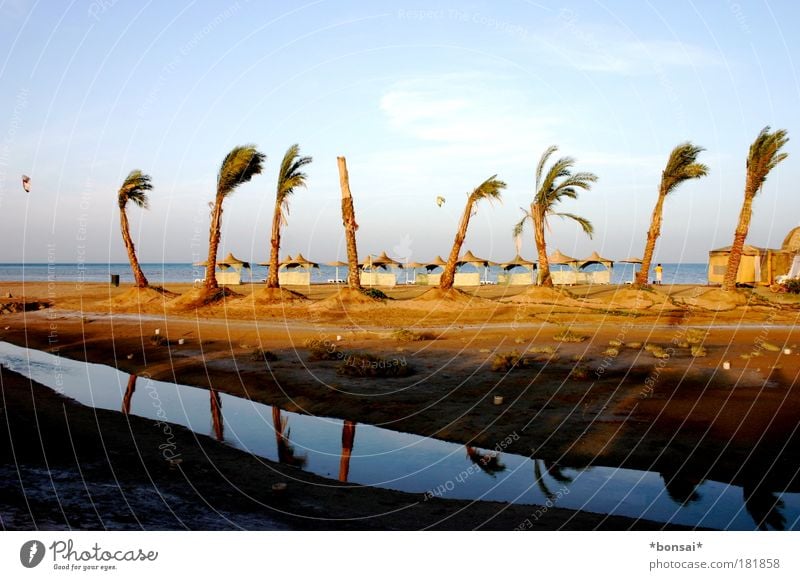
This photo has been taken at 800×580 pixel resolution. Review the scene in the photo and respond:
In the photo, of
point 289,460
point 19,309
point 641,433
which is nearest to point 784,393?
point 641,433

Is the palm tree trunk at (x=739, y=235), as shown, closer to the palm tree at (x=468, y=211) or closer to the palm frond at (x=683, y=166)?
the palm frond at (x=683, y=166)

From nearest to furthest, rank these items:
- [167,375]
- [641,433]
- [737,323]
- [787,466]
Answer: [787,466] → [641,433] → [167,375] → [737,323]

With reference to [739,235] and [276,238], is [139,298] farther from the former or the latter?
[739,235]

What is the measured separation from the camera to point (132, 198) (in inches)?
1754

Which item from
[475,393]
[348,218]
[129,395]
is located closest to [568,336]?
[475,393]

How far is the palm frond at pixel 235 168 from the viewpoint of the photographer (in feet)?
128

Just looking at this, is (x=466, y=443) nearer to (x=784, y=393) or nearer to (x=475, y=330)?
(x=784, y=393)

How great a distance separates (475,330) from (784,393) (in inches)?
525

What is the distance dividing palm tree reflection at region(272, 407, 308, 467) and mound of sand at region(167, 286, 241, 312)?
23.8 metres

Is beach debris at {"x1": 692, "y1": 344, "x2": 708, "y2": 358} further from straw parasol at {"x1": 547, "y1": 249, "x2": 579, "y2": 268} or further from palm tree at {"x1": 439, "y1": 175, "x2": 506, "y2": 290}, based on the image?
straw parasol at {"x1": 547, "y1": 249, "x2": 579, "y2": 268}

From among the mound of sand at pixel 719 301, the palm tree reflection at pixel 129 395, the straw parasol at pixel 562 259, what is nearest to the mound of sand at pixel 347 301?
the palm tree reflection at pixel 129 395

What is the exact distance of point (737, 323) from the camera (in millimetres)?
28438

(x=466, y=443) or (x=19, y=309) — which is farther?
(x=19, y=309)

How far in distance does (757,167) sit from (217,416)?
34.7 meters
